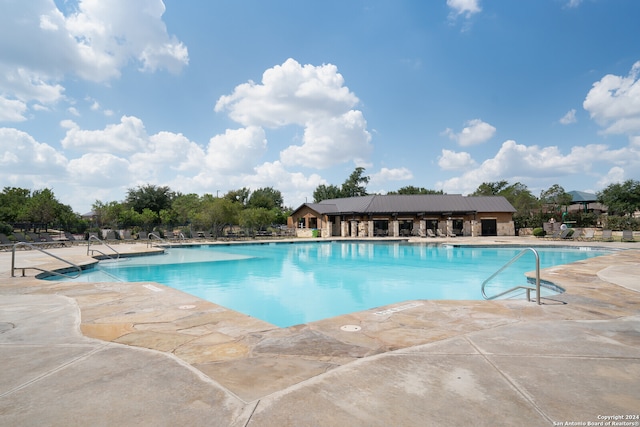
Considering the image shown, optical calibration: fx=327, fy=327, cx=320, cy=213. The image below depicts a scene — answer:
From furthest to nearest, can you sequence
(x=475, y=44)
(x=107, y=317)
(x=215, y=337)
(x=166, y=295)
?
(x=475, y=44) < (x=166, y=295) < (x=107, y=317) < (x=215, y=337)

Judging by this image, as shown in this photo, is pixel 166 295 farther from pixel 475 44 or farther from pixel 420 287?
pixel 475 44

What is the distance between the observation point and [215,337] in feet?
12.4

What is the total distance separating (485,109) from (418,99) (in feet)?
23.1

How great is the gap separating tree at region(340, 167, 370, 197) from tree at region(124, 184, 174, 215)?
97.6 ft

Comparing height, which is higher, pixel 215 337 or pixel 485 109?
pixel 485 109

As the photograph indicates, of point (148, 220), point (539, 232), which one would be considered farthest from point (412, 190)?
point (148, 220)

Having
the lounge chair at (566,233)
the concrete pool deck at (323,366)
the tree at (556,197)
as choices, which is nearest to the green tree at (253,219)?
the lounge chair at (566,233)

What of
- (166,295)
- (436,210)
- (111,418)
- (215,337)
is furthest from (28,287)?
(436,210)

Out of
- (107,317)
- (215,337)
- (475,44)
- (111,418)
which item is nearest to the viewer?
(111,418)

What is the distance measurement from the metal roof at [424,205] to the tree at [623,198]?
1478cm

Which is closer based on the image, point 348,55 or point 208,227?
point 348,55

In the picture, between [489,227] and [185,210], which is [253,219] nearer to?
[185,210]

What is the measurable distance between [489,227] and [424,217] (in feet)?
24.6

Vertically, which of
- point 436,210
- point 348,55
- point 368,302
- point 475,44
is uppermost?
point 475,44
